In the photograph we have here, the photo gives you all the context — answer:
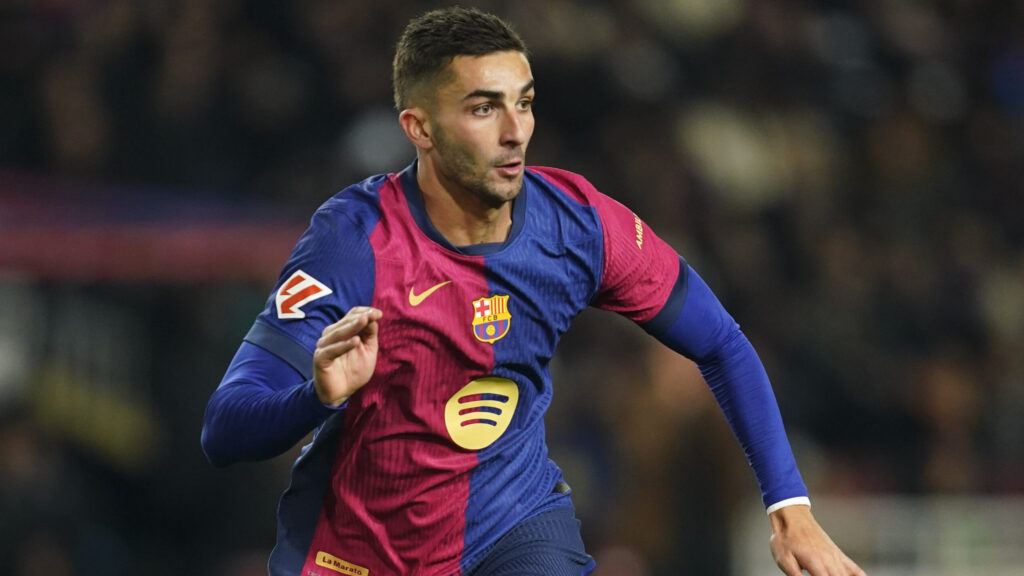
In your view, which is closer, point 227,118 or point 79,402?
point 79,402

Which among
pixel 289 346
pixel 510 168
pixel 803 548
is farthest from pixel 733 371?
pixel 289 346

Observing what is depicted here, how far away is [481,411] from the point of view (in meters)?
3.70

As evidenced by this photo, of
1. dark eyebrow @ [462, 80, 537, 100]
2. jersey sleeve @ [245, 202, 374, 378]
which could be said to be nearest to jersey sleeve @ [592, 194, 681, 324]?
dark eyebrow @ [462, 80, 537, 100]

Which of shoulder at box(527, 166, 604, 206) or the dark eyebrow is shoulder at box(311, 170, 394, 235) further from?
shoulder at box(527, 166, 604, 206)

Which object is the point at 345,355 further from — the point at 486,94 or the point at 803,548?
the point at 803,548

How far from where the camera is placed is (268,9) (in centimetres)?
947

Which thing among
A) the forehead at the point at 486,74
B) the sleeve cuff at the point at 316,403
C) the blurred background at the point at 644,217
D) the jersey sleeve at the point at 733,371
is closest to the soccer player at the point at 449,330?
the forehead at the point at 486,74

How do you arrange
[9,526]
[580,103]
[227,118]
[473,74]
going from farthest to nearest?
[580,103] → [227,118] → [9,526] → [473,74]

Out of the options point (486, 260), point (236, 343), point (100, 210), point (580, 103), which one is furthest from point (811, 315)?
point (486, 260)

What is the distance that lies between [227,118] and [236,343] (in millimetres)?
1646

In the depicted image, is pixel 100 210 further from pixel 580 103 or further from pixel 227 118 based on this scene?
pixel 580 103

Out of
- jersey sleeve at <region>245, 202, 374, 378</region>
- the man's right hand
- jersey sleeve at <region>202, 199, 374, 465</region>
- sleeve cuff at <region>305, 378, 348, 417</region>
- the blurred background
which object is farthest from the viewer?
the blurred background

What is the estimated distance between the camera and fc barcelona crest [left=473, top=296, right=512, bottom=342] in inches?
144

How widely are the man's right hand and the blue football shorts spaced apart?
79 cm
